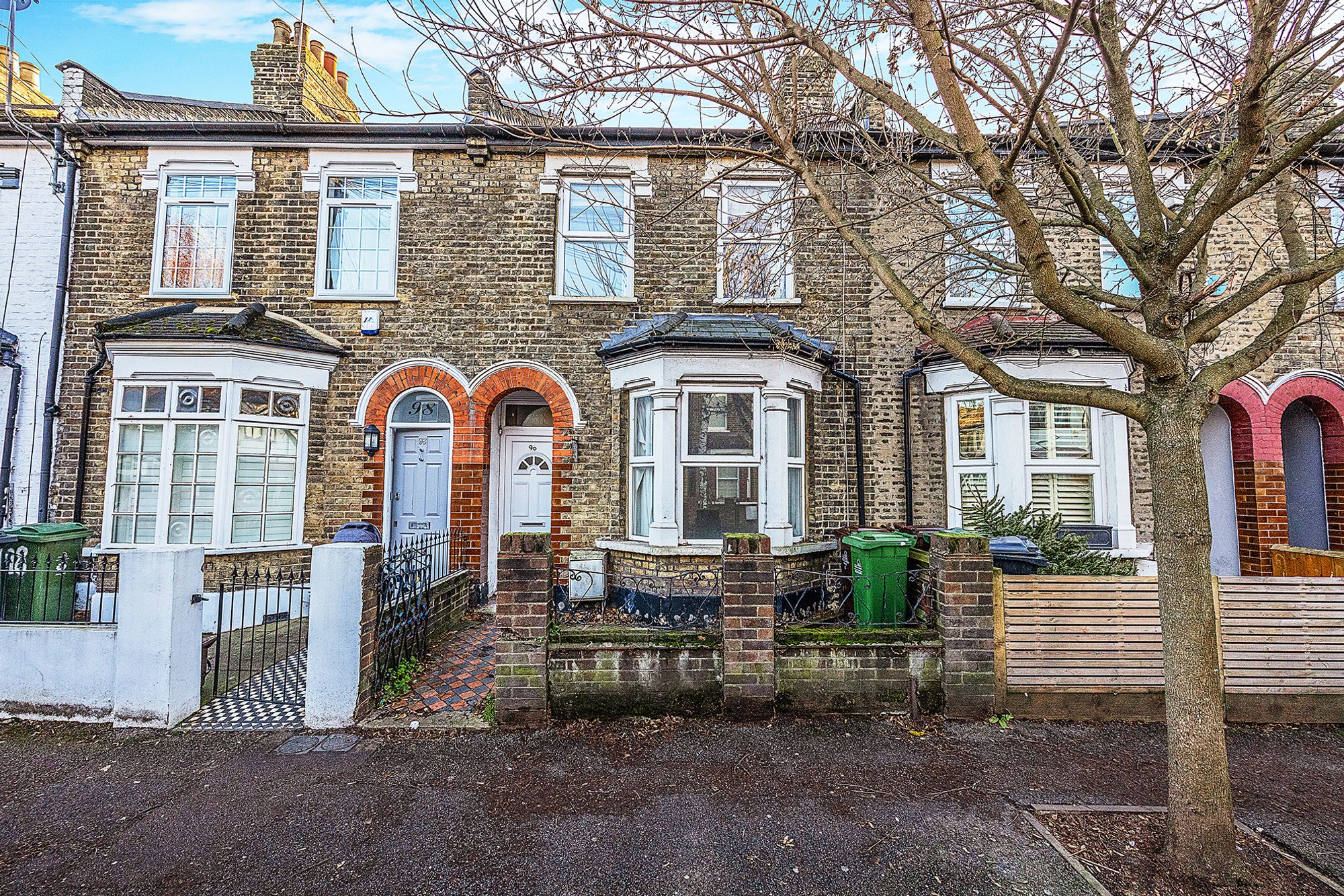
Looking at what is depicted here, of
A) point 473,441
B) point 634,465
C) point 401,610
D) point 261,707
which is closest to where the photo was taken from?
point 261,707

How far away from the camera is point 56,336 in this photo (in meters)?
7.88

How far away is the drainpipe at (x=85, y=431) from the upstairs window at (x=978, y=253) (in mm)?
10134

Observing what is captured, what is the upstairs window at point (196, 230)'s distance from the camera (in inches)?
321

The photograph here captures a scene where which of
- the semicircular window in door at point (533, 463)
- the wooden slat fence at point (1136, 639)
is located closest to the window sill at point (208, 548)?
the semicircular window in door at point (533, 463)

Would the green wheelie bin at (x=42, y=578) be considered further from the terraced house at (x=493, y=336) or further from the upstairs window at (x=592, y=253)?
the upstairs window at (x=592, y=253)

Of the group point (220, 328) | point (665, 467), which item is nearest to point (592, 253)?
point (665, 467)

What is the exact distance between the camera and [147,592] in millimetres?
4270

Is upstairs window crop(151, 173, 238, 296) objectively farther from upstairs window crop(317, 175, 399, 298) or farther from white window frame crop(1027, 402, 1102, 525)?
white window frame crop(1027, 402, 1102, 525)

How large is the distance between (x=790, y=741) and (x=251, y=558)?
7.01 m

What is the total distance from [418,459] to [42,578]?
12.7 feet

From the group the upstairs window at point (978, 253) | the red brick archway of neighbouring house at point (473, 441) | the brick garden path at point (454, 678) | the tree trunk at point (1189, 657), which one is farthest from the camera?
the red brick archway of neighbouring house at point (473, 441)

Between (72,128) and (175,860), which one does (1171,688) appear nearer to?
(175,860)

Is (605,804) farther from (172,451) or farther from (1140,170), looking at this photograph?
(172,451)

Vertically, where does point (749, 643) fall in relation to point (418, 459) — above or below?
below
